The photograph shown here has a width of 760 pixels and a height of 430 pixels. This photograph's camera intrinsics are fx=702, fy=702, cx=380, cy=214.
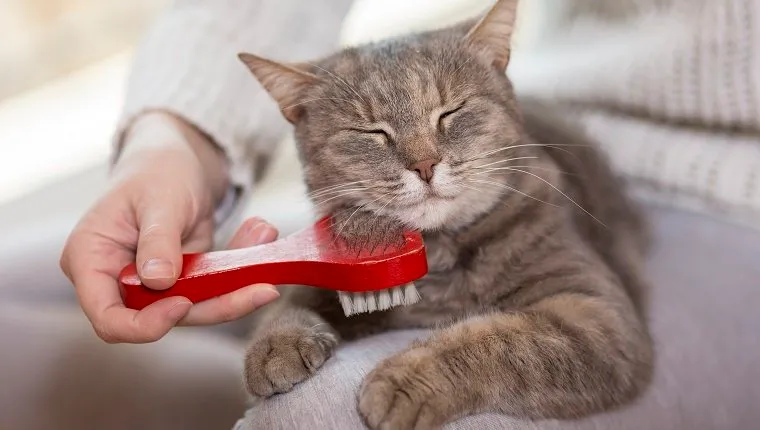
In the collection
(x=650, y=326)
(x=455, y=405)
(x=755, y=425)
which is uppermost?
(x=455, y=405)

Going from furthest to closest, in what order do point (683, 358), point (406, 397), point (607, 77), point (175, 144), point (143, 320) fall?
point (607, 77), point (175, 144), point (683, 358), point (143, 320), point (406, 397)

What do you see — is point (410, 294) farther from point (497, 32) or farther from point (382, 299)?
point (497, 32)

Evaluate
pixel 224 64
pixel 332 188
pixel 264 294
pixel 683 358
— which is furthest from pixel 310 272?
pixel 224 64

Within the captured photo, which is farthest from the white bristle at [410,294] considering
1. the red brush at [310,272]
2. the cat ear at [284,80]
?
the cat ear at [284,80]

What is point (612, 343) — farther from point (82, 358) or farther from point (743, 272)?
point (82, 358)

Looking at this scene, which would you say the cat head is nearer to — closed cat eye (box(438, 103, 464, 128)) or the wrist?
closed cat eye (box(438, 103, 464, 128))

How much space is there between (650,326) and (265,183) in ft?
3.22

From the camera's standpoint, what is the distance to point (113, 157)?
140cm

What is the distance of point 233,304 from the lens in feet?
3.13

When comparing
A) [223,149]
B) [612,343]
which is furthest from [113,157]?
[612,343]

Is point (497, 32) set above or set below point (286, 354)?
above

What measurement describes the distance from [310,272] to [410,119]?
0.28m

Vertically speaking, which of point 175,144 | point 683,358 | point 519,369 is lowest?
point 683,358

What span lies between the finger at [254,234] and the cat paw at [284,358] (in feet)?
0.53
